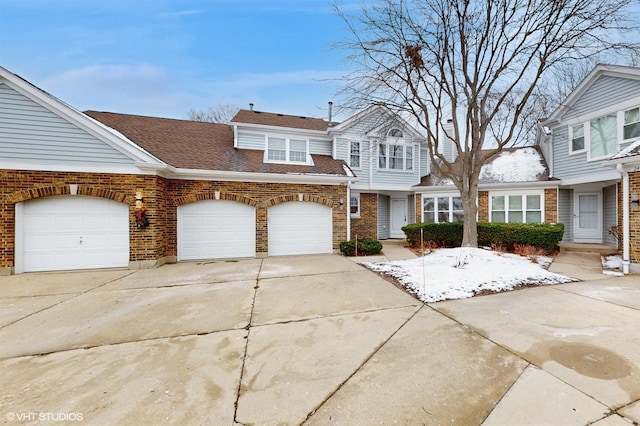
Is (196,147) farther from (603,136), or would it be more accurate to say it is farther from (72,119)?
(603,136)

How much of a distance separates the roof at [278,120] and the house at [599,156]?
34.7 feet

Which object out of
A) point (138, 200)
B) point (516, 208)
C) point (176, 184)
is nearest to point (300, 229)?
point (176, 184)

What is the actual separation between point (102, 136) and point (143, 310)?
5.94 m

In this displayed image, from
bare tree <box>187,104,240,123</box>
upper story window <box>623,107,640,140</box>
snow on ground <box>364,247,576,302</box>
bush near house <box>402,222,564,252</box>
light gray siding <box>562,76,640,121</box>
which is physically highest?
bare tree <box>187,104,240,123</box>

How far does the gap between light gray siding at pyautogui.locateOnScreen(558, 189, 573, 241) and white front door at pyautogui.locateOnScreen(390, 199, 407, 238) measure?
21.7ft

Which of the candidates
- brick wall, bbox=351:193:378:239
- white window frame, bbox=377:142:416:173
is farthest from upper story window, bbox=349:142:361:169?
brick wall, bbox=351:193:378:239

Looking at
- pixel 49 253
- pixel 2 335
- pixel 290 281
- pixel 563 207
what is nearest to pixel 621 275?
pixel 563 207

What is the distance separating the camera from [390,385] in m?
2.45

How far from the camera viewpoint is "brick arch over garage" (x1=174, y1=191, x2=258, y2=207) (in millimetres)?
8906

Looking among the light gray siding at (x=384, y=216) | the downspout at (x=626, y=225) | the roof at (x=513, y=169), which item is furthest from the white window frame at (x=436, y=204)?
the downspout at (x=626, y=225)

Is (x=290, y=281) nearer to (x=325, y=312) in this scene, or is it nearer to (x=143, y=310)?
(x=325, y=312)

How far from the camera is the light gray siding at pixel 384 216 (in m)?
14.0

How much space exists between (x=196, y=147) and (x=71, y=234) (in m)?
5.04

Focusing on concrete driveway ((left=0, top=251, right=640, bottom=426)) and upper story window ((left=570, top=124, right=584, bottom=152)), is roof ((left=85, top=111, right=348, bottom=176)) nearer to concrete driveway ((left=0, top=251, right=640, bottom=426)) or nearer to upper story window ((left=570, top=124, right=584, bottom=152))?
concrete driveway ((left=0, top=251, right=640, bottom=426))
